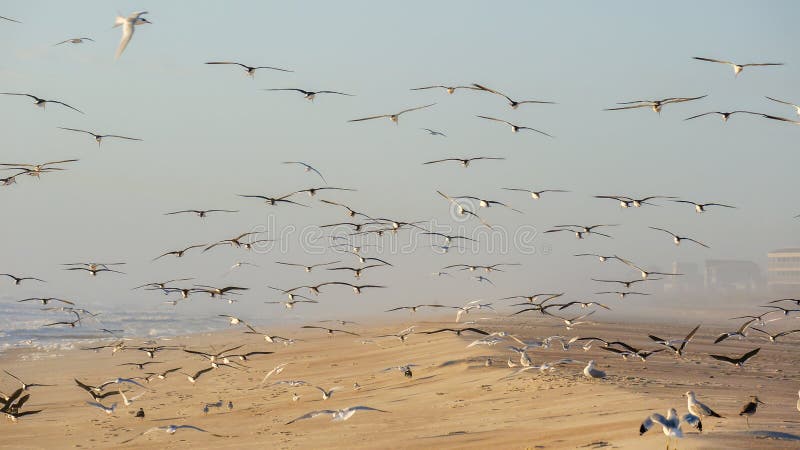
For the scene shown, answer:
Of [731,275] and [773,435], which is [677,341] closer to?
[773,435]

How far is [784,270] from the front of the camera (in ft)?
376

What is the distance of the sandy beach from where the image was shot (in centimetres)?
1563

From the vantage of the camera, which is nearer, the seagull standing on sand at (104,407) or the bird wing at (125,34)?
the bird wing at (125,34)

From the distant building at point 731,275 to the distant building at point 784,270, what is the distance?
1669cm

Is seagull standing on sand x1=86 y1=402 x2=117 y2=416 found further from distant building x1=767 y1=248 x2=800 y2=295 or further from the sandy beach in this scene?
distant building x1=767 y1=248 x2=800 y2=295

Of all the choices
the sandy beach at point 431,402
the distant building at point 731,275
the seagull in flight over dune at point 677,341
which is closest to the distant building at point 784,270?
the distant building at point 731,275

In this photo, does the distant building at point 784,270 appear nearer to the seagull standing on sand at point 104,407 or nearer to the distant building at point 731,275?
the distant building at point 731,275

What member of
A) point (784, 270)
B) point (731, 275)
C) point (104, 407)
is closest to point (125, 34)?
point (104, 407)

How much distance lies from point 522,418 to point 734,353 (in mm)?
17970

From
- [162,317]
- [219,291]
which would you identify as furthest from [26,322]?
[219,291]

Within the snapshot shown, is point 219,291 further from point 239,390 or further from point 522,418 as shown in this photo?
point 522,418

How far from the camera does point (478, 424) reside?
57.6 ft

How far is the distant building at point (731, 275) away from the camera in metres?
135

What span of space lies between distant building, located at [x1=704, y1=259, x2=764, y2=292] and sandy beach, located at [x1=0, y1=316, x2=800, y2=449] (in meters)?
110
